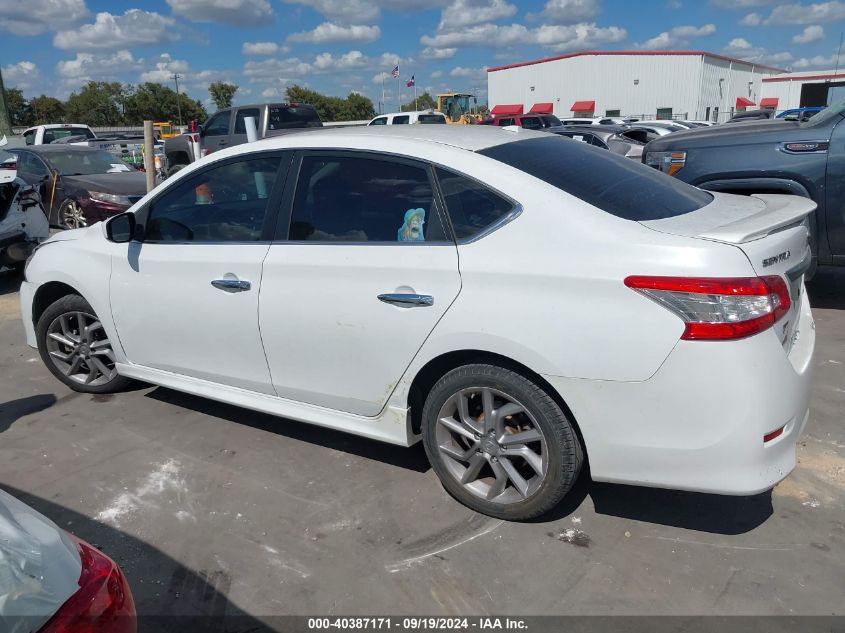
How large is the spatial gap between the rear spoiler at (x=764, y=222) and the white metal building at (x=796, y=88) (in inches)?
2191

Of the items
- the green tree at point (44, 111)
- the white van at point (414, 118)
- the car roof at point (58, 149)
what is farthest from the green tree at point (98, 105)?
the car roof at point (58, 149)

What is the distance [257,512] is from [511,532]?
1208mm

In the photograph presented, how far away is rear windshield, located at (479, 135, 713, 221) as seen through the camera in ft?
9.37

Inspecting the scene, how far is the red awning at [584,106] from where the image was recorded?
57156mm

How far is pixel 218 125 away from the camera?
16516mm

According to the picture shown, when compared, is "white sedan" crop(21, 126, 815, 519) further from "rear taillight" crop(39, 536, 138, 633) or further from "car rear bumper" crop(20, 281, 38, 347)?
"rear taillight" crop(39, 536, 138, 633)

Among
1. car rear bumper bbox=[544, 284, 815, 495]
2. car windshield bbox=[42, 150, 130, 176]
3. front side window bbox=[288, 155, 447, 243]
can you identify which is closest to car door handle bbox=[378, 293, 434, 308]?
front side window bbox=[288, 155, 447, 243]

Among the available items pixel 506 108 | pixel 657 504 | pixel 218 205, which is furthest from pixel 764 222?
pixel 506 108

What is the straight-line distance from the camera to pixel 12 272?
30.2ft

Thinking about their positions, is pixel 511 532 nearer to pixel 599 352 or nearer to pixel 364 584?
pixel 364 584

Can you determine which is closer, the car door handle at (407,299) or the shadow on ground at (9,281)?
the car door handle at (407,299)

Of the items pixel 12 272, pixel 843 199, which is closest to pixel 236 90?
pixel 12 272

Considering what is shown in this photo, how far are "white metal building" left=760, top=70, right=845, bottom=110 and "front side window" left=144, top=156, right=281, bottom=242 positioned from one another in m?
56.6

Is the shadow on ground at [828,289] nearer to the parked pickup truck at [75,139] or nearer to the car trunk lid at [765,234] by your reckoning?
the car trunk lid at [765,234]
